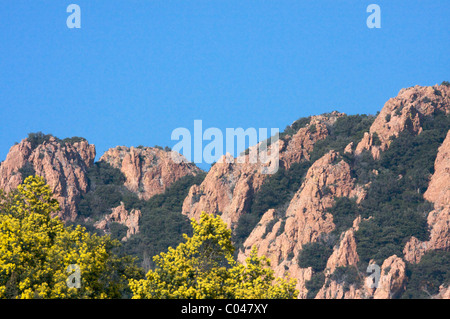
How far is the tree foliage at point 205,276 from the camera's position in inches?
1480

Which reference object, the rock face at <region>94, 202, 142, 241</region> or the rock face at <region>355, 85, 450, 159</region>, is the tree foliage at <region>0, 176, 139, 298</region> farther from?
the rock face at <region>94, 202, 142, 241</region>

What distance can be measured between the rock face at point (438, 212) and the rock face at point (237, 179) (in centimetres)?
3048

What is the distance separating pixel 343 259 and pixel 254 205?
111ft

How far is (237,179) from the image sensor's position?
147 meters

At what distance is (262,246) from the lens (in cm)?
12100

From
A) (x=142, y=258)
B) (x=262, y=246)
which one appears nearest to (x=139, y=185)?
(x=142, y=258)

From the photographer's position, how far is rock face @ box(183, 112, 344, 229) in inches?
5566

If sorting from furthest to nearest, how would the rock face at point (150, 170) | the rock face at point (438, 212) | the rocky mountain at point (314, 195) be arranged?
the rock face at point (150, 170) → the rocky mountain at point (314, 195) → the rock face at point (438, 212)

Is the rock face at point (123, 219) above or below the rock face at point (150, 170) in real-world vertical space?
below

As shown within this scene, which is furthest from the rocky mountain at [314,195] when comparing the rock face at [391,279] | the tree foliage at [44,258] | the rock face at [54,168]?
the tree foliage at [44,258]

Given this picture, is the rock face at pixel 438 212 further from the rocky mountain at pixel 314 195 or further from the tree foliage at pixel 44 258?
the tree foliage at pixel 44 258

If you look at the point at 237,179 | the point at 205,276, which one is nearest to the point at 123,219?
the point at 237,179

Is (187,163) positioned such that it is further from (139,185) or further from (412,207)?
(412,207)

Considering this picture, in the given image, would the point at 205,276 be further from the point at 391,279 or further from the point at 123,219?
the point at 123,219
